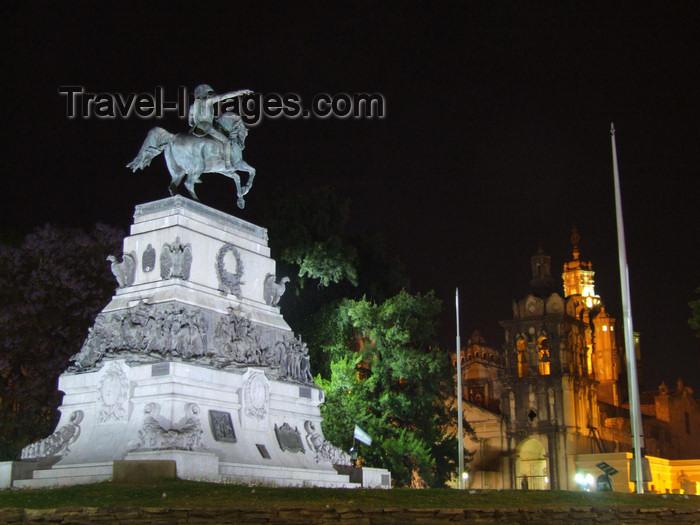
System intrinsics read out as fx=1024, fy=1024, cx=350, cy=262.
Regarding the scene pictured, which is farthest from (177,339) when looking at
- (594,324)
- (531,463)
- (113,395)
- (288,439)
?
(594,324)

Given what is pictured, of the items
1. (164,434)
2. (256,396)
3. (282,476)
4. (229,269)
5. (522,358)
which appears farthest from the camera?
(522,358)

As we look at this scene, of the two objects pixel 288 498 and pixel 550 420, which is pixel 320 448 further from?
pixel 550 420

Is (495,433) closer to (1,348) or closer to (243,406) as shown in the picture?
(1,348)

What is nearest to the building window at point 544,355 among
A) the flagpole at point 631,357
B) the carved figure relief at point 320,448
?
the flagpole at point 631,357

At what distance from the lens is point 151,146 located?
23203mm

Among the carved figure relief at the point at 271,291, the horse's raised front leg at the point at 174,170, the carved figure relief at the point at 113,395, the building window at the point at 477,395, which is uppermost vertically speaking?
the building window at the point at 477,395

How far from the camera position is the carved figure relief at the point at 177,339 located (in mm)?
20250

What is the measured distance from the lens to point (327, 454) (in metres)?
22.9

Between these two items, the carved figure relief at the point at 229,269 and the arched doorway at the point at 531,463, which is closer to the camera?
the carved figure relief at the point at 229,269

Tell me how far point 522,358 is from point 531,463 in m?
6.77

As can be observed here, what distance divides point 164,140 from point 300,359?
5.87 meters

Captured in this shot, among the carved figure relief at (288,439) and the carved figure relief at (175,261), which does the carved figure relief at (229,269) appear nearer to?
the carved figure relief at (175,261)

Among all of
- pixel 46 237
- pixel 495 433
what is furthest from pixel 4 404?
pixel 495 433

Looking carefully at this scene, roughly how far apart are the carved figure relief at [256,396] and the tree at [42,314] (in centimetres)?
1140
